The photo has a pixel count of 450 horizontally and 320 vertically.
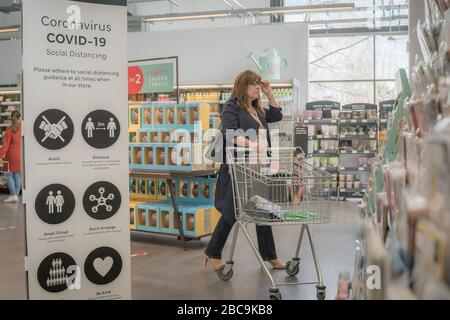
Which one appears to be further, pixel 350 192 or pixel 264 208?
pixel 350 192

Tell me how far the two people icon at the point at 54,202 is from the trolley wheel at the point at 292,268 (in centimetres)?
230

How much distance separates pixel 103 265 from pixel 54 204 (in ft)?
1.71

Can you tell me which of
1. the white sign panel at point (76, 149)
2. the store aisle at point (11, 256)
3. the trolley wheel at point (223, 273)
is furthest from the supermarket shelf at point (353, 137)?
the white sign panel at point (76, 149)

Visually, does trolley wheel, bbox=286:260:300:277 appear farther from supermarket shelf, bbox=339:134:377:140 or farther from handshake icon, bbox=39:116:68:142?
supermarket shelf, bbox=339:134:377:140

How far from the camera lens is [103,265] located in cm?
326

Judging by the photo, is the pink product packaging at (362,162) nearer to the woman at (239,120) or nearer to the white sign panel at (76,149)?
the woman at (239,120)

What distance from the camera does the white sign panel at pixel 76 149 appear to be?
2.97 meters

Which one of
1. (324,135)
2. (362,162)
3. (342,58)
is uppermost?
(342,58)

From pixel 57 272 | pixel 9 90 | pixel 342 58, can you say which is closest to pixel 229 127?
pixel 57 272

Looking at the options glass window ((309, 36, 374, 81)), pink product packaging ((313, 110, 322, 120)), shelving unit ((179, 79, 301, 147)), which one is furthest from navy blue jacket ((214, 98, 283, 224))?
glass window ((309, 36, 374, 81))

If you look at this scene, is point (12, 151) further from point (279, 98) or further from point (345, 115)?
point (345, 115)

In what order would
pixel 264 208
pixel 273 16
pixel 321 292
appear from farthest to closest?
pixel 273 16 < pixel 321 292 < pixel 264 208

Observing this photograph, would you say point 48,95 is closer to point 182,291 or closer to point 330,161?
point 182,291
